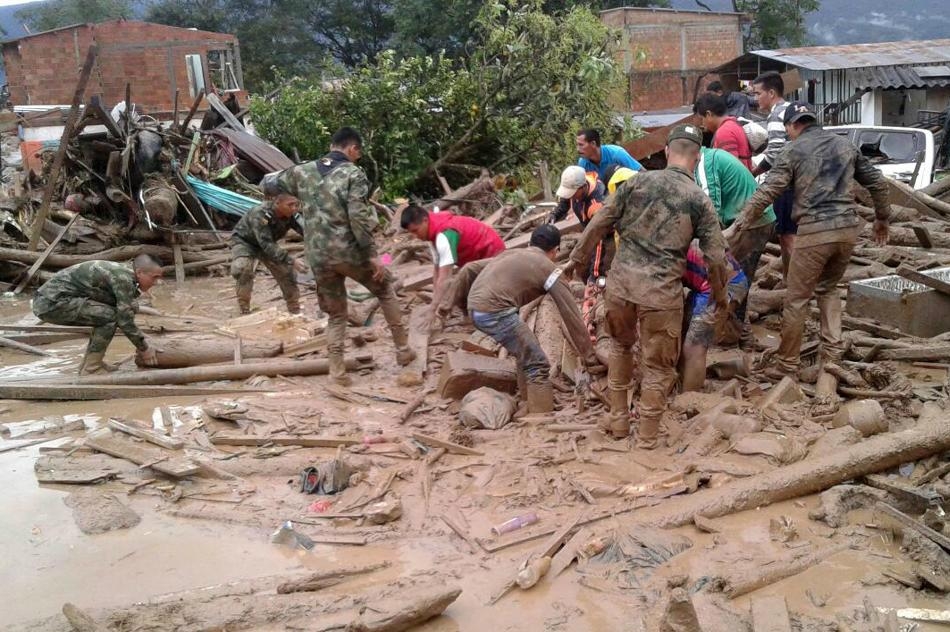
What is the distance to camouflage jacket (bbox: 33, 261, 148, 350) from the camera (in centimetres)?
A: 764

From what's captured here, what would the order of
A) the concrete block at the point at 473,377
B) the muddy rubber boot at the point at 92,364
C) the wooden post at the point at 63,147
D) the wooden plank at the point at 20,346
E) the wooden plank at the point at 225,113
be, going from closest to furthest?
the concrete block at the point at 473,377 → the muddy rubber boot at the point at 92,364 → the wooden plank at the point at 20,346 → the wooden post at the point at 63,147 → the wooden plank at the point at 225,113

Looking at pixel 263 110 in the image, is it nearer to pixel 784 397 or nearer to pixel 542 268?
pixel 542 268

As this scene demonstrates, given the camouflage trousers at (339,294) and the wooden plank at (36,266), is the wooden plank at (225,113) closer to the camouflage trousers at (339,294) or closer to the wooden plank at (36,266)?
the wooden plank at (36,266)

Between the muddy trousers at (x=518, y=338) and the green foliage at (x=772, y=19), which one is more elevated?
the green foliage at (x=772, y=19)

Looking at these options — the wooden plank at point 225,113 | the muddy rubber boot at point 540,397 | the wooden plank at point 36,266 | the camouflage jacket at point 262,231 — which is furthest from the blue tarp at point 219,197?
the muddy rubber boot at point 540,397

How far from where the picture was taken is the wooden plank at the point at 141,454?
552 cm

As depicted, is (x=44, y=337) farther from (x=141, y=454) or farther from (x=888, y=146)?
(x=888, y=146)

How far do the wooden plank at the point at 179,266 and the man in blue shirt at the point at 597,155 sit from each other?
7378mm

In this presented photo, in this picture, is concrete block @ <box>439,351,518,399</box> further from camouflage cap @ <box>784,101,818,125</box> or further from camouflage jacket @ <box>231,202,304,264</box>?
camouflage jacket @ <box>231,202,304,264</box>

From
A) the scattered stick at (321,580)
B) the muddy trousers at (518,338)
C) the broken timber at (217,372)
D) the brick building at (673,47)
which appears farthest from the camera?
the brick building at (673,47)

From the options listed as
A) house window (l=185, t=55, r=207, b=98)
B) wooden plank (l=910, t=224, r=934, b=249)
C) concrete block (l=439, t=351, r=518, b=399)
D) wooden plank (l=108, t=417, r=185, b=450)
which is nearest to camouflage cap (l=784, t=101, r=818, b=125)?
concrete block (l=439, t=351, r=518, b=399)

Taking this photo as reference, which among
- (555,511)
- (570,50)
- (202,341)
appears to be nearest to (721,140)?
(555,511)

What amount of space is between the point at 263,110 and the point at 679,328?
476 inches

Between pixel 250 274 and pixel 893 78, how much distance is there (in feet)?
67.7
